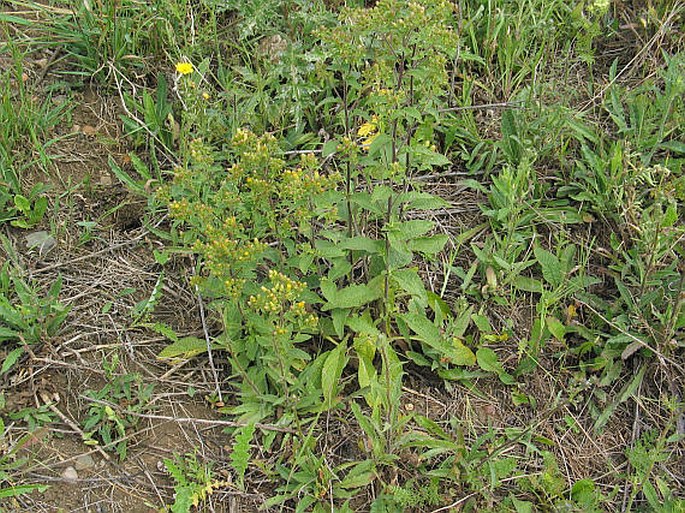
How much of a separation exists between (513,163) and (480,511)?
1.56 metres

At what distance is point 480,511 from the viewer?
260 cm

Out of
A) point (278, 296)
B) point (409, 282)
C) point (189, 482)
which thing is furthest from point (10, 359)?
point (409, 282)

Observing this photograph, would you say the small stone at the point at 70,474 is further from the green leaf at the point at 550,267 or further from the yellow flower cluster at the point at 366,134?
the green leaf at the point at 550,267

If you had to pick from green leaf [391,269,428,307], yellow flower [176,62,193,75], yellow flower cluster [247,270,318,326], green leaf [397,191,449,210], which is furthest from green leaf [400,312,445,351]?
yellow flower [176,62,193,75]

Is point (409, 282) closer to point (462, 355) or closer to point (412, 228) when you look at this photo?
point (412, 228)

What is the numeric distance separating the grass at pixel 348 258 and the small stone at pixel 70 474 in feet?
0.14

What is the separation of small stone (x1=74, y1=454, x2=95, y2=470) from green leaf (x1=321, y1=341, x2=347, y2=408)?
83 cm

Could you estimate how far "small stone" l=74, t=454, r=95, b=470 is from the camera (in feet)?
8.79

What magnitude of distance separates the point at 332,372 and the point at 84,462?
0.90m

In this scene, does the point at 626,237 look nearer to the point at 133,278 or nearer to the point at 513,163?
the point at 513,163

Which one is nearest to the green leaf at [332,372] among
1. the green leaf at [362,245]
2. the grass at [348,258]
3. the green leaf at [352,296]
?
the grass at [348,258]

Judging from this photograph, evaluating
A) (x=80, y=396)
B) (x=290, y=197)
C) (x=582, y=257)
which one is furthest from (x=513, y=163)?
(x=80, y=396)

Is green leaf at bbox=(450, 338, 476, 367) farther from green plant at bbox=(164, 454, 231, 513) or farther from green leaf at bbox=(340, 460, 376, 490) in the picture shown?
green plant at bbox=(164, 454, 231, 513)

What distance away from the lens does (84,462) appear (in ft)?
8.82
